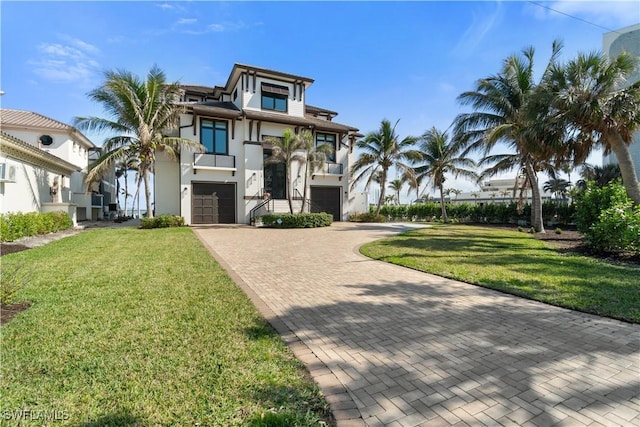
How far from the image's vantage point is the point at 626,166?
429 inches

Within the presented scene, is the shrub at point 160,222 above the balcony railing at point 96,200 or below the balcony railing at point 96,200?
below

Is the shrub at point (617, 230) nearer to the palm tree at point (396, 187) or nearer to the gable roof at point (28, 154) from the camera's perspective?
the gable roof at point (28, 154)

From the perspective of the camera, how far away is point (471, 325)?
433 centimetres

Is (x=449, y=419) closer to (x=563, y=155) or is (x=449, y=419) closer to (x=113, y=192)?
(x=563, y=155)

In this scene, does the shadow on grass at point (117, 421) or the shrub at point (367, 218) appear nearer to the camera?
the shadow on grass at point (117, 421)

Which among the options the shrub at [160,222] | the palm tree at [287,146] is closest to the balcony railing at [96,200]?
the shrub at [160,222]

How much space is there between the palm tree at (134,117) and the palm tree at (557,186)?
3830 centimetres

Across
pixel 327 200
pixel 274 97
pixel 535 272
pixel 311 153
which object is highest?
pixel 274 97

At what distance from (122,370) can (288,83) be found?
25281 mm

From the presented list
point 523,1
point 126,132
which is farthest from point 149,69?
point 523,1

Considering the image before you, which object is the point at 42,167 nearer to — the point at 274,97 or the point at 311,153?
the point at 311,153

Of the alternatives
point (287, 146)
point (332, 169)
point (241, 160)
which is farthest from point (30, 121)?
point (332, 169)

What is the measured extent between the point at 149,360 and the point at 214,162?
20441 millimetres

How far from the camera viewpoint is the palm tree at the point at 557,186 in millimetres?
34722
